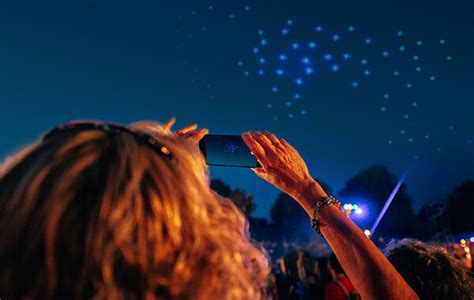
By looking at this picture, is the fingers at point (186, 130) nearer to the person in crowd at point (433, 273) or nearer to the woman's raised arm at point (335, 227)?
the woman's raised arm at point (335, 227)

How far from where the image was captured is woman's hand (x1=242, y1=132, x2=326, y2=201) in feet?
6.40

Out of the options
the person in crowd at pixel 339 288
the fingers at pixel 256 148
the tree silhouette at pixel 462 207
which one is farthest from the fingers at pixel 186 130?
the tree silhouette at pixel 462 207

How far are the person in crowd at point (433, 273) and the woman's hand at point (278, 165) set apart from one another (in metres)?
1.14

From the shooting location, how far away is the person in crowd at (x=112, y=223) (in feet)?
2.92

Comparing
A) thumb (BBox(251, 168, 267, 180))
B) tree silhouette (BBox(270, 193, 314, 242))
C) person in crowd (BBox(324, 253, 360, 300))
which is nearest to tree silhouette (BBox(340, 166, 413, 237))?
tree silhouette (BBox(270, 193, 314, 242))

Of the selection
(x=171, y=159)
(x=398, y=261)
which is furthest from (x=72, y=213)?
(x=398, y=261)

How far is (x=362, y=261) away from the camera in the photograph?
171cm

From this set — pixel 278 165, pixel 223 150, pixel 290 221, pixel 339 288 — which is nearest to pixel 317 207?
pixel 278 165

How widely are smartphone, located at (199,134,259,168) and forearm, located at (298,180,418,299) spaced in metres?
0.44

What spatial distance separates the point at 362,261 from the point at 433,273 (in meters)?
1.19

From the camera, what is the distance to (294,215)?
174ft

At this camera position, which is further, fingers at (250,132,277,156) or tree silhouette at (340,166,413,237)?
tree silhouette at (340,166,413,237)

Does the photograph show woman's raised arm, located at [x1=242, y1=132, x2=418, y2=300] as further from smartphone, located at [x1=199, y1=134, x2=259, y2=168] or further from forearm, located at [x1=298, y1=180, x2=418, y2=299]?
smartphone, located at [x1=199, y1=134, x2=259, y2=168]

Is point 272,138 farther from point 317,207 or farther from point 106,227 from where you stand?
point 106,227
